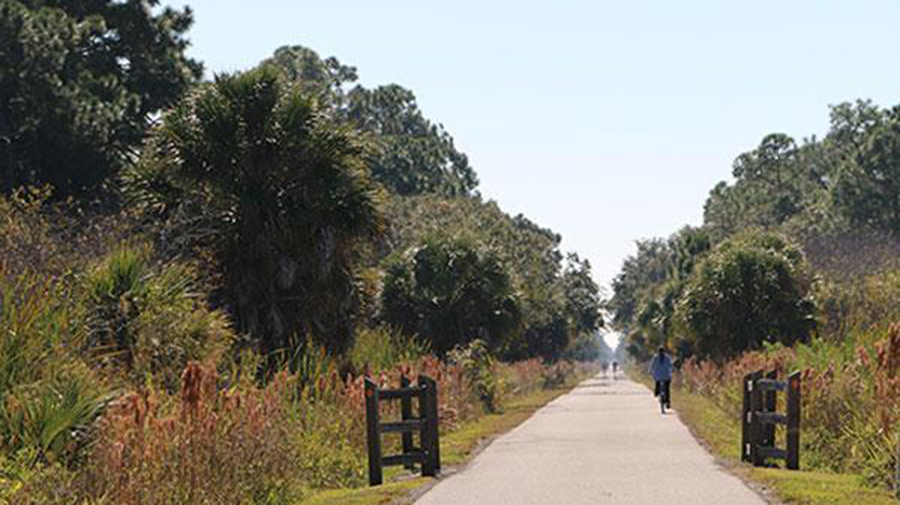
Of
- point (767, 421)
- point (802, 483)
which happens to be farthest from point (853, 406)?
point (802, 483)

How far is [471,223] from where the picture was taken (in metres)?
69.3

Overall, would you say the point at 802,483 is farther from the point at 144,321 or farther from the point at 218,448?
the point at 144,321

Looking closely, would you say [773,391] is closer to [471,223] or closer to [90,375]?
[90,375]

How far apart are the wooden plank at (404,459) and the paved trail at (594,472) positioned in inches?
25.7

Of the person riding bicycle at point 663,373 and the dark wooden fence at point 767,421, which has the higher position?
the dark wooden fence at point 767,421

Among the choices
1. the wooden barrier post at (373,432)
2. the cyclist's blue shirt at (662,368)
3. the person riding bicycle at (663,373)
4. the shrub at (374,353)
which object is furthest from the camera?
the cyclist's blue shirt at (662,368)

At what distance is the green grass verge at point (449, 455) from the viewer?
15.5 meters

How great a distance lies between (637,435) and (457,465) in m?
6.73

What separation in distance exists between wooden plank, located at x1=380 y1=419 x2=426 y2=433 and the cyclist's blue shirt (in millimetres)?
19286

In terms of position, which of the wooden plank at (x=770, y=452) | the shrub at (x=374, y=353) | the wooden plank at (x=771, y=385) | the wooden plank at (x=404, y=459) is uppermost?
the wooden plank at (x=771, y=385)

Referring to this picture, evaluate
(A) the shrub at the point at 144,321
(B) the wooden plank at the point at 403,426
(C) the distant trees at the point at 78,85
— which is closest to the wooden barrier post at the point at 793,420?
(B) the wooden plank at the point at 403,426

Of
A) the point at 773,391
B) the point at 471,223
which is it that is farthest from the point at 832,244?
the point at 773,391

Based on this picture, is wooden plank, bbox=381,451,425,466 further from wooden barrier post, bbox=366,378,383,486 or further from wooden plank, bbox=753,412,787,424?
wooden plank, bbox=753,412,787,424

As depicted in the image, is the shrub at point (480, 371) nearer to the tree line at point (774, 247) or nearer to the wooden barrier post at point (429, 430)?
the tree line at point (774, 247)
